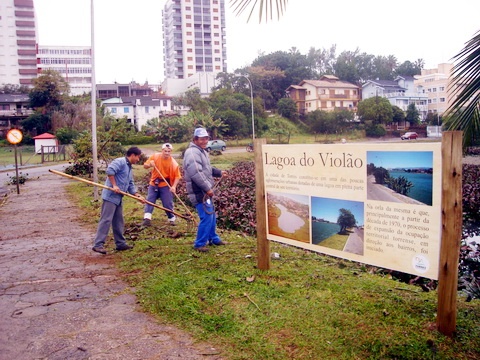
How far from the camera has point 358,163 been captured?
162 inches

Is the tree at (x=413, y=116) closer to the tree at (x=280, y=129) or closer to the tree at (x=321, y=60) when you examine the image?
the tree at (x=280, y=129)

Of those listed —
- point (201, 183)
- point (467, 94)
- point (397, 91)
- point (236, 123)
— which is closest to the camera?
point (467, 94)

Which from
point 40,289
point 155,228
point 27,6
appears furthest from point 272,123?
point 27,6

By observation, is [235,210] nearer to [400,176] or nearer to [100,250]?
[100,250]

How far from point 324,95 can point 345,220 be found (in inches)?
1771

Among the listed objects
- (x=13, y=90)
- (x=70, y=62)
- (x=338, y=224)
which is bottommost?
(x=338, y=224)

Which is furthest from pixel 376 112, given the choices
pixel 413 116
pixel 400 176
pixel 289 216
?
pixel 400 176

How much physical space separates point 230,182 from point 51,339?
40.4 feet

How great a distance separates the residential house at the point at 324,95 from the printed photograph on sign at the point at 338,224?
4299 cm

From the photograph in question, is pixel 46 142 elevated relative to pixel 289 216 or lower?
elevated

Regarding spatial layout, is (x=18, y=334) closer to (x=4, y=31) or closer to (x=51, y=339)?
(x=51, y=339)

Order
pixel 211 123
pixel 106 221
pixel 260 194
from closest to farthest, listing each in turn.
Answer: pixel 260 194 < pixel 106 221 < pixel 211 123

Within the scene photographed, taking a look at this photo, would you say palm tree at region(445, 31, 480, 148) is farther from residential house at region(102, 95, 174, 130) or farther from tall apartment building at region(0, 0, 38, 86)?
tall apartment building at region(0, 0, 38, 86)

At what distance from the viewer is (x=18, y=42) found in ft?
317
